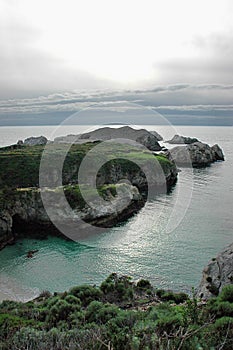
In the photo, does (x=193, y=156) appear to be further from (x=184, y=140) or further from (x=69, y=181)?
(x=184, y=140)

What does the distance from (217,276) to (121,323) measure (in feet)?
38.8

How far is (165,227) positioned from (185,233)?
3.48 m

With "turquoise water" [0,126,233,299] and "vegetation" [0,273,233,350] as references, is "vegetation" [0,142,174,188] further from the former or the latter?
"vegetation" [0,273,233,350]

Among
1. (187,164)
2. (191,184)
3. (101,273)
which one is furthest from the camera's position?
(187,164)

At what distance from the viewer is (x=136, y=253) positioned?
121 ft

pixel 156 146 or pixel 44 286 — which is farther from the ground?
pixel 156 146

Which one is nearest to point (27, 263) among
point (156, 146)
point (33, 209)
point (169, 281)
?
point (33, 209)

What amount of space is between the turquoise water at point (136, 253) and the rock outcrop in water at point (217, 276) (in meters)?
7.40

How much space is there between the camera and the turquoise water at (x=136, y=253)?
102ft

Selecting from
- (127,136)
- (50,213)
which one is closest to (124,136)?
(127,136)

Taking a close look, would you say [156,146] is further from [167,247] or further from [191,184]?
[167,247]

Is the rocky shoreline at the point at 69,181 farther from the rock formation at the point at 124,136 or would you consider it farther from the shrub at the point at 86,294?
the rock formation at the point at 124,136

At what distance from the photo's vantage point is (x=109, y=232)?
143ft

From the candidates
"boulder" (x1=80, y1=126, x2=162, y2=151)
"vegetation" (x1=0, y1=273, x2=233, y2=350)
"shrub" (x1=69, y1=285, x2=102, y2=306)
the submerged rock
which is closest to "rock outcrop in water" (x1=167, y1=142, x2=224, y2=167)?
"boulder" (x1=80, y1=126, x2=162, y2=151)
